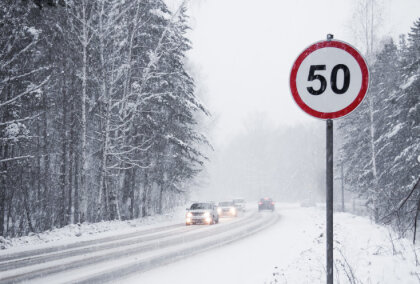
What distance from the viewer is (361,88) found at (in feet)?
11.0

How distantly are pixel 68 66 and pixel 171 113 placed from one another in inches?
314

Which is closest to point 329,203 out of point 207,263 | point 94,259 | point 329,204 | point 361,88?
point 329,204

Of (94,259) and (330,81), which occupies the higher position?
(330,81)

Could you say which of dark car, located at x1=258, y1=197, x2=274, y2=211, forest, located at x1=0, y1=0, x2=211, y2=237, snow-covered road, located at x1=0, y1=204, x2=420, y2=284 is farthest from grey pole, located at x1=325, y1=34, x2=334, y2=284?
dark car, located at x1=258, y1=197, x2=274, y2=211

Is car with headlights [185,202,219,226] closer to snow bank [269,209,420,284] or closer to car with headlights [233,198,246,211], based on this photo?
snow bank [269,209,420,284]

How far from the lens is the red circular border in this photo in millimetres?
3346

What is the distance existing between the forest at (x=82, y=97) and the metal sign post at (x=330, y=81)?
11659 millimetres

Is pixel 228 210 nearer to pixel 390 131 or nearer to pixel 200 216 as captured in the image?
pixel 200 216

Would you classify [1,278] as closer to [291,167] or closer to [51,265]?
[51,265]

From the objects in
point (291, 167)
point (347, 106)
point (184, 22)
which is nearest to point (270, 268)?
point (347, 106)

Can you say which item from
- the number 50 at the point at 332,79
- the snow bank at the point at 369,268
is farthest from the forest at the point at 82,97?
the number 50 at the point at 332,79

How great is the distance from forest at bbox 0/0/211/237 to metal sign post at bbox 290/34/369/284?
11.7 m

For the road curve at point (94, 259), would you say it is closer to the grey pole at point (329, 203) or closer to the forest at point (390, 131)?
the grey pole at point (329, 203)

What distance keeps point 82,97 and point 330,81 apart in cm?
1775
